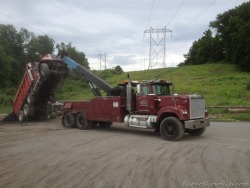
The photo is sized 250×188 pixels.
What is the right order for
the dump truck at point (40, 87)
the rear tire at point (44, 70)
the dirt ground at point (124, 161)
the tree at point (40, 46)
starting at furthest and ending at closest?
the tree at point (40, 46)
the dump truck at point (40, 87)
the rear tire at point (44, 70)
the dirt ground at point (124, 161)

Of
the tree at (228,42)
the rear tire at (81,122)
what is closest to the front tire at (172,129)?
the rear tire at (81,122)

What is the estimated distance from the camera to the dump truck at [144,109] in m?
12.5

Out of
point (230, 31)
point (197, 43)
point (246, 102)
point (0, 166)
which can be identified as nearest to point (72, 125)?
point (0, 166)

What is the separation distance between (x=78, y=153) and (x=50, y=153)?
0.81m

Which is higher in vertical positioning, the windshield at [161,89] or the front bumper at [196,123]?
the windshield at [161,89]

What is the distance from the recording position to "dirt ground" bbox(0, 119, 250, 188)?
21.7ft

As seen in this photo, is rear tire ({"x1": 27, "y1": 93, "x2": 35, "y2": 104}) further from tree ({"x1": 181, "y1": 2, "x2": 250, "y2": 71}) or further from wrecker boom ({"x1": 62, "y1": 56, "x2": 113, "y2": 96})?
tree ({"x1": 181, "y1": 2, "x2": 250, "y2": 71})

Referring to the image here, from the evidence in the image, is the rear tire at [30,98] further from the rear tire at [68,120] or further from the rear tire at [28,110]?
the rear tire at [68,120]

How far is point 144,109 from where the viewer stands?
13828mm

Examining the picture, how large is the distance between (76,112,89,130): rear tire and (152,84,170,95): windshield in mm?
4372

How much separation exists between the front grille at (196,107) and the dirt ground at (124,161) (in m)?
0.92

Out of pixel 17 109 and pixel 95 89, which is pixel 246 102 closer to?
pixel 95 89

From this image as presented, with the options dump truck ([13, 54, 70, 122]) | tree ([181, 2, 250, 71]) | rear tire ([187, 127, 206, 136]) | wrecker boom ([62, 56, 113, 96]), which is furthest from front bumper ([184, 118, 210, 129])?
tree ([181, 2, 250, 71])

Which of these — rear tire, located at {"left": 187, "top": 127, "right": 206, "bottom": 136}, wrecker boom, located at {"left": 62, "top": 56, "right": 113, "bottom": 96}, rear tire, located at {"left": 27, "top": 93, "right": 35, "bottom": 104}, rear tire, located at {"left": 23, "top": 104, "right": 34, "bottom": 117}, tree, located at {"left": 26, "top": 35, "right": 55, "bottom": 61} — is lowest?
rear tire, located at {"left": 187, "top": 127, "right": 206, "bottom": 136}
